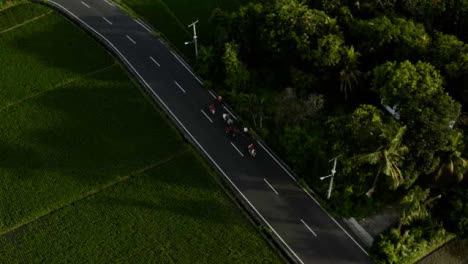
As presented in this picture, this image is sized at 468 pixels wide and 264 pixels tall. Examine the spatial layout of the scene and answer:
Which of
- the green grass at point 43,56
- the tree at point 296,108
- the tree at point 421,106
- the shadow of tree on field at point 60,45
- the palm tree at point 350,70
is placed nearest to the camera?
the tree at point 421,106

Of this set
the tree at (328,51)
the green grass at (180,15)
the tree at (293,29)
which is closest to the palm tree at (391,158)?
the tree at (328,51)

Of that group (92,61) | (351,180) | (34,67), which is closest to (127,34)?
(92,61)

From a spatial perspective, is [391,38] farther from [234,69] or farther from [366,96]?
[234,69]

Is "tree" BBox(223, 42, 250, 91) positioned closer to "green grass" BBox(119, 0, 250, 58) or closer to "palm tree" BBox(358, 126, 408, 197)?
"green grass" BBox(119, 0, 250, 58)

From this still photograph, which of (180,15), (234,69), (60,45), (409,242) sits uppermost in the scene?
(180,15)

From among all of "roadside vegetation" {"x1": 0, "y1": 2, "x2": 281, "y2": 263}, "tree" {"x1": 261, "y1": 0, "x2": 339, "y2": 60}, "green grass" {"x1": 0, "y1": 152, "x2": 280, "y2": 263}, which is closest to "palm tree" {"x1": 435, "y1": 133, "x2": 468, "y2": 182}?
"tree" {"x1": 261, "y1": 0, "x2": 339, "y2": 60}

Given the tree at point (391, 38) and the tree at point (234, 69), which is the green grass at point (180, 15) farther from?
the tree at point (391, 38)

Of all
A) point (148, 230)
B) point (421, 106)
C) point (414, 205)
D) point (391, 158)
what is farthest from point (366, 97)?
point (148, 230)
